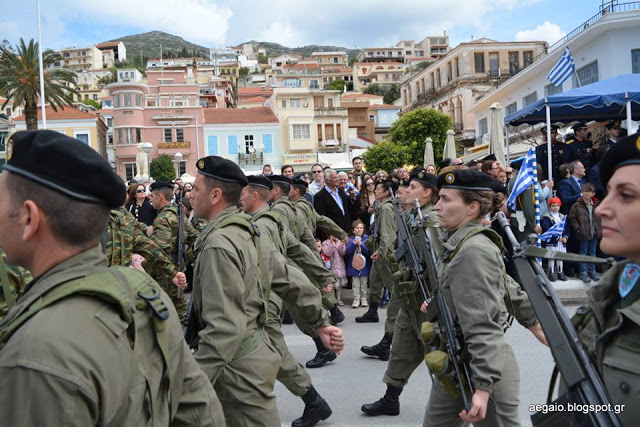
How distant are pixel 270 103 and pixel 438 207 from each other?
61301mm

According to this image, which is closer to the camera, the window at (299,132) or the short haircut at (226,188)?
the short haircut at (226,188)

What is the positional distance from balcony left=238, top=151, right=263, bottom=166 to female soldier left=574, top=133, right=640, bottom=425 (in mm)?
54888

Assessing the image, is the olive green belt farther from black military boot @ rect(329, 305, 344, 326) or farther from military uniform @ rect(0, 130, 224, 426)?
black military boot @ rect(329, 305, 344, 326)

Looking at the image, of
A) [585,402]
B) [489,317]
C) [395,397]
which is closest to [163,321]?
[585,402]

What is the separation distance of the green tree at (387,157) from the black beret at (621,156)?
141 ft

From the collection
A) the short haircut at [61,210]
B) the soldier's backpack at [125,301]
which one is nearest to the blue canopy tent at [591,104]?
the soldier's backpack at [125,301]

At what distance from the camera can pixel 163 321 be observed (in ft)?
6.08

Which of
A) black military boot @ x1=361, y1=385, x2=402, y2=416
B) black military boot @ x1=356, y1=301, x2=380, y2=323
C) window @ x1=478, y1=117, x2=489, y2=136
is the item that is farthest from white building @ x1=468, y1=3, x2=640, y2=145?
black military boot @ x1=361, y1=385, x2=402, y2=416

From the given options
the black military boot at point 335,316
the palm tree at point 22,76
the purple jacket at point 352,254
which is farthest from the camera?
the palm tree at point 22,76

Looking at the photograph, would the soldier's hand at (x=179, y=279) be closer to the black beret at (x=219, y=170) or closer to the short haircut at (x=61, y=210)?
the black beret at (x=219, y=170)

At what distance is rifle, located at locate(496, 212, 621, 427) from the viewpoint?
179 cm

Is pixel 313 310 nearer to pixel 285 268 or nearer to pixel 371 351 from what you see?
pixel 285 268

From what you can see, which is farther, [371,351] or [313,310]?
[371,351]

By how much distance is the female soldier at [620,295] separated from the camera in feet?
5.77
